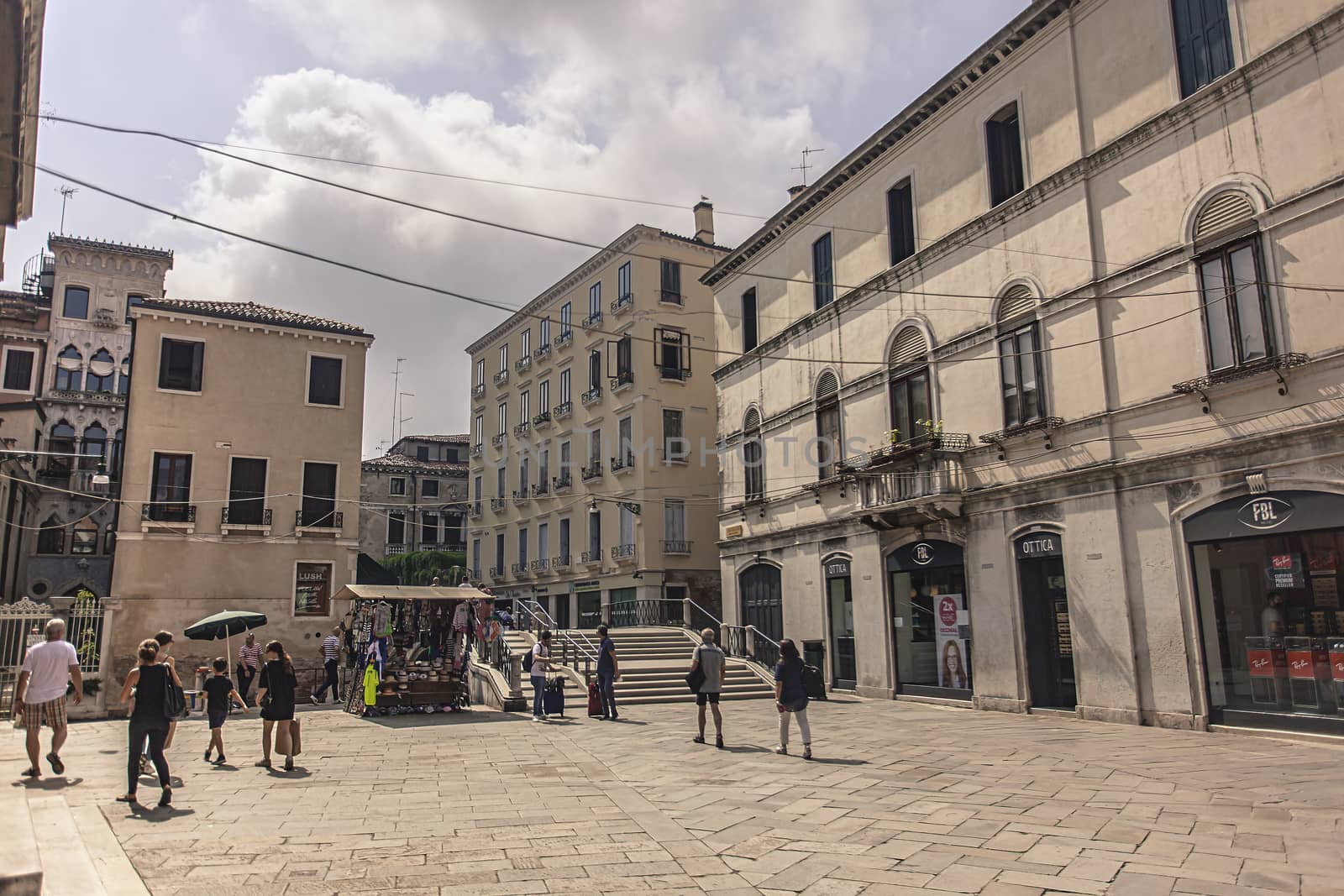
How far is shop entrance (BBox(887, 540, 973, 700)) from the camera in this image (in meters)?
19.4

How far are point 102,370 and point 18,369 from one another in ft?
11.3

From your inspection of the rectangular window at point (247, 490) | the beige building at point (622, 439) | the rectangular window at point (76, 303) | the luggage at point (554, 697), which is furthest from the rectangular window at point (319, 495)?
the rectangular window at point (76, 303)

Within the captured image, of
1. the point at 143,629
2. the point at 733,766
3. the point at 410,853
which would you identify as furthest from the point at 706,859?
the point at 143,629

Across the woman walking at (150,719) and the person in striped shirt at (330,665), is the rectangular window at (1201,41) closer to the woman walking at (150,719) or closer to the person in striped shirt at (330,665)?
the woman walking at (150,719)

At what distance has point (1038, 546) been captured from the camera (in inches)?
688

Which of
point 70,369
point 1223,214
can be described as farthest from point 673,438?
point 70,369

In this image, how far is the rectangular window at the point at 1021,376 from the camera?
17.7 meters

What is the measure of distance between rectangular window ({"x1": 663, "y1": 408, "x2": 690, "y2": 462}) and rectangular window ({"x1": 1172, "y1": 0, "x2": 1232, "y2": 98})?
22935mm

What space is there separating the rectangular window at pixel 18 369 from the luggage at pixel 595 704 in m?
37.0

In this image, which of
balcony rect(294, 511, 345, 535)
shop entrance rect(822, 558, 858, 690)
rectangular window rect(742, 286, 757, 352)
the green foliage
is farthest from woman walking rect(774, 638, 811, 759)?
the green foliage

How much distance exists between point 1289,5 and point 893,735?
12.2 meters

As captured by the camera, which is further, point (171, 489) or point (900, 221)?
point (171, 489)

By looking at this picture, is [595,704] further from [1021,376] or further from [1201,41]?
[1201,41]

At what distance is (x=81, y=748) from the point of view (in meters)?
14.3
